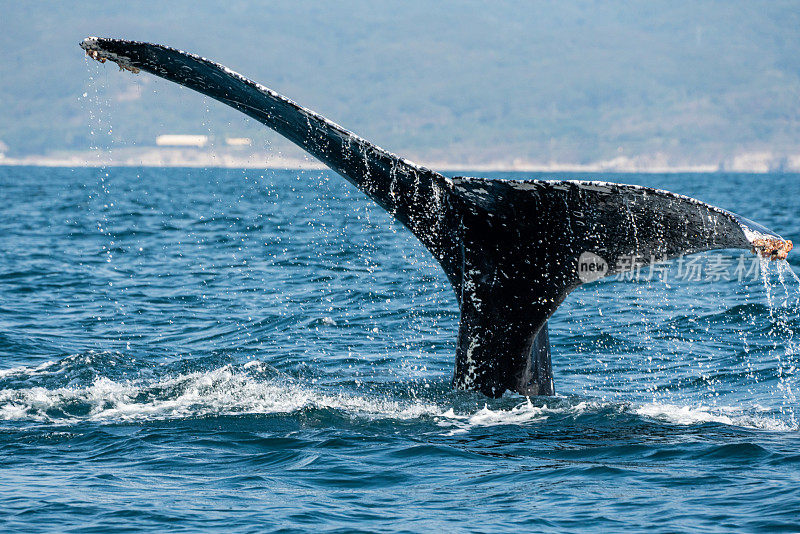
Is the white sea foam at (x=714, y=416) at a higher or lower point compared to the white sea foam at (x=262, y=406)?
lower

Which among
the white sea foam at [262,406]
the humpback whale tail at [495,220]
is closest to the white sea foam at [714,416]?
the white sea foam at [262,406]

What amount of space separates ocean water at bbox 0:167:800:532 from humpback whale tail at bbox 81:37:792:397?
0.87m

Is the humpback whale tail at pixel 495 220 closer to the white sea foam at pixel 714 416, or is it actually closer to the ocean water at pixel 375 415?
the ocean water at pixel 375 415

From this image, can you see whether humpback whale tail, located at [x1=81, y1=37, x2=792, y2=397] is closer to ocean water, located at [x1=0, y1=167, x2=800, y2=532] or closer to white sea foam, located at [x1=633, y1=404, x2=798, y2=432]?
ocean water, located at [x1=0, y1=167, x2=800, y2=532]

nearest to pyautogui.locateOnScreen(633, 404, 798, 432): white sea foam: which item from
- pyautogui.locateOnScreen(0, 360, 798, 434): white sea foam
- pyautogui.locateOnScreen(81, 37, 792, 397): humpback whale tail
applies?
pyautogui.locateOnScreen(0, 360, 798, 434): white sea foam

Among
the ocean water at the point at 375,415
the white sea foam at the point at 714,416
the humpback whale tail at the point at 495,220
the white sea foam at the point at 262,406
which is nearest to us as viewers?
the humpback whale tail at the point at 495,220

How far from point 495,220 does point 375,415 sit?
8.43 feet

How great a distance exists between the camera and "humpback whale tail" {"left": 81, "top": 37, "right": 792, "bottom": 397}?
18.3 ft

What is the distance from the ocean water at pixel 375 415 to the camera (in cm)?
608

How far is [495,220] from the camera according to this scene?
6203mm

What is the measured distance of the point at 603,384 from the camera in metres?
9.79

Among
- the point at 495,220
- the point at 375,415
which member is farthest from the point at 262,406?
the point at 495,220

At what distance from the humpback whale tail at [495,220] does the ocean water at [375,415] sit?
87 cm

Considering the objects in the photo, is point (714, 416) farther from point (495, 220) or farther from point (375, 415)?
point (495, 220)
